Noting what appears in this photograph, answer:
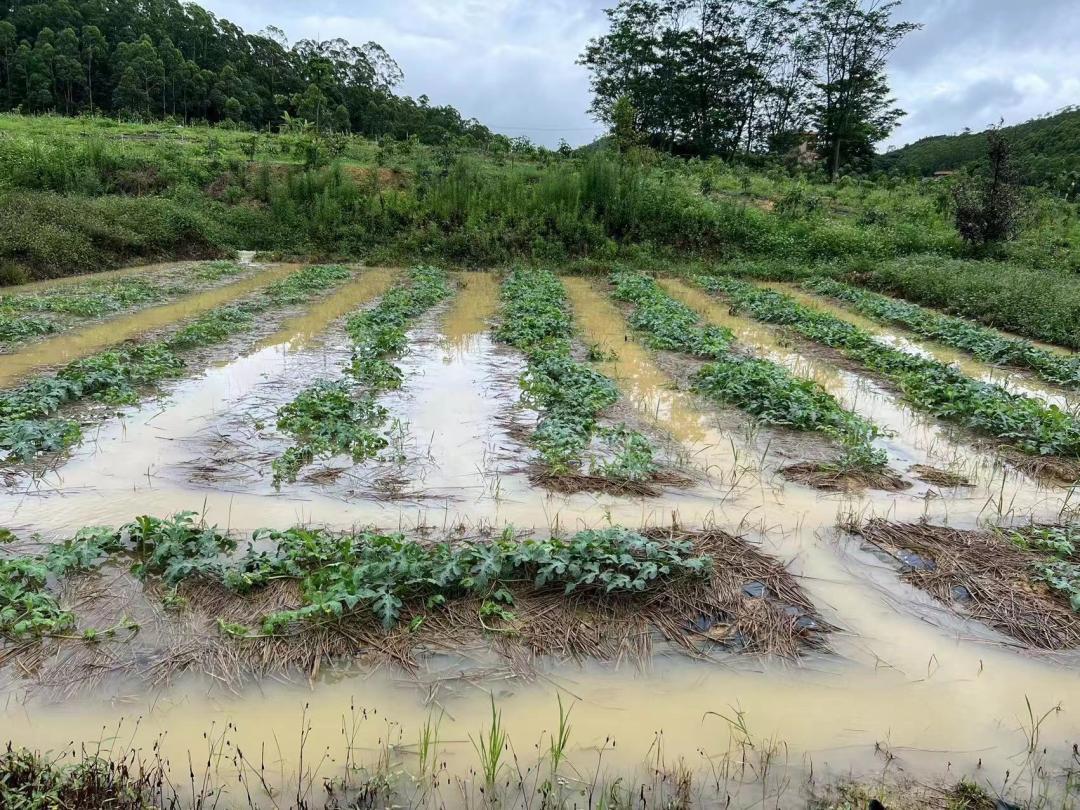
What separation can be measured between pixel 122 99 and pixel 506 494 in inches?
2256

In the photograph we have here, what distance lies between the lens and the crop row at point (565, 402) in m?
6.35

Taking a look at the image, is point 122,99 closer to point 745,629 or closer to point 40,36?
point 40,36

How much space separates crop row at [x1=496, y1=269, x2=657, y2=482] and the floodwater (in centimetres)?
43

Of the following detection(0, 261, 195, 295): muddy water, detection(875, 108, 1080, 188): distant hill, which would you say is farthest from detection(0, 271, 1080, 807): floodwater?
detection(875, 108, 1080, 188): distant hill

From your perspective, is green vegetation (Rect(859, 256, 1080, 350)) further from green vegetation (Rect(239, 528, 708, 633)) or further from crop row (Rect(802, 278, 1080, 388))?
green vegetation (Rect(239, 528, 708, 633))

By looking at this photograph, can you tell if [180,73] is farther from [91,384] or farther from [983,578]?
[983,578]

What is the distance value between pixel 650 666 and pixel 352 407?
16.1ft

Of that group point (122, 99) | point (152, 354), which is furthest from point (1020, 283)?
point (122, 99)

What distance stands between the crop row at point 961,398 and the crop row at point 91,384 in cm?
1007

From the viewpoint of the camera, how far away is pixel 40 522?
504 cm

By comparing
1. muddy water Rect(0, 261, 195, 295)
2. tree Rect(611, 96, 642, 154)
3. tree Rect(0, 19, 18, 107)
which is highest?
tree Rect(0, 19, 18, 107)

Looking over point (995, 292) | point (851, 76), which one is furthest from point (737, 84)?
point (995, 292)

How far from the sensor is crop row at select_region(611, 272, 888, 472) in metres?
7.02

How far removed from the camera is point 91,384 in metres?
7.90
